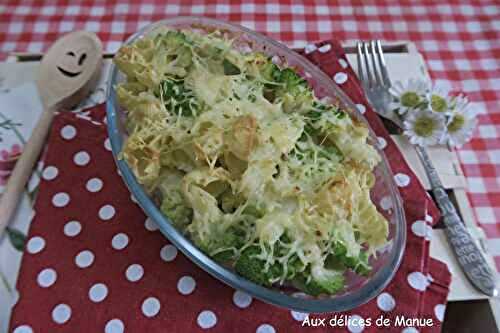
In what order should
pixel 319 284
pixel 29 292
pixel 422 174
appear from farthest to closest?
1. pixel 422 174
2. pixel 29 292
3. pixel 319 284

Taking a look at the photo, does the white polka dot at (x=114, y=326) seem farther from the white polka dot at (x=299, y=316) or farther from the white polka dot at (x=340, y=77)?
the white polka dot at (x=340, y=77)

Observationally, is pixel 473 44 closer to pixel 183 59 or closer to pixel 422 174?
pixel 422 174

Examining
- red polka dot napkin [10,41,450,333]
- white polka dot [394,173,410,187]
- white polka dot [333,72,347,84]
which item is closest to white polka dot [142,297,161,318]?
red polka dot napkin [10,41,450,333]

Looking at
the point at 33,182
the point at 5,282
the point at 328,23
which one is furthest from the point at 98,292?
the point at 328,23

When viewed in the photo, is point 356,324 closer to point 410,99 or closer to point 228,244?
point 228,244

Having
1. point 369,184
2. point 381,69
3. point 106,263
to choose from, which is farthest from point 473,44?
point 106,263

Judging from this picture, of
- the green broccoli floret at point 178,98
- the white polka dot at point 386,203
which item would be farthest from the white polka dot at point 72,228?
the white polka dot at point 386,203

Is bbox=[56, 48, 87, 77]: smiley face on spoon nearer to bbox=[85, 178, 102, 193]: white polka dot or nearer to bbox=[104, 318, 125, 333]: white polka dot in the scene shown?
bbox=[85, 178, 102, 193]: white polka dot
